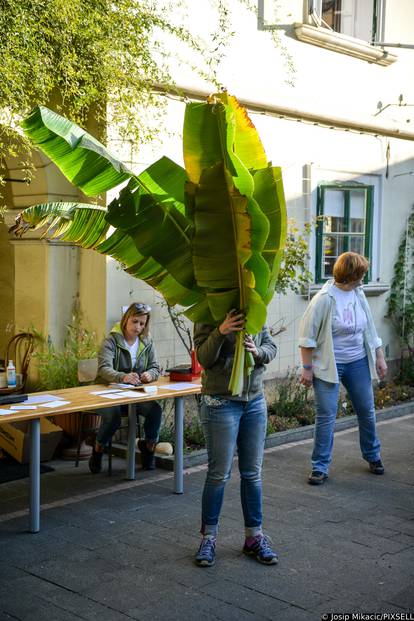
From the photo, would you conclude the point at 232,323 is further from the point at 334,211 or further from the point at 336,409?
the point at 334,211

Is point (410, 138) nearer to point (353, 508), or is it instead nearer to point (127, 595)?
point (353, 508)

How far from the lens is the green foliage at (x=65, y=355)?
8891mm

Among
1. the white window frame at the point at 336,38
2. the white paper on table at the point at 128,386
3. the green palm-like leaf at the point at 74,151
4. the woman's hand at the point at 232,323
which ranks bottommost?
the white paper on table at the point at 128,386

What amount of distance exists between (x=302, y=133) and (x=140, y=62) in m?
3.68

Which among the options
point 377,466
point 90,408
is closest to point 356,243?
point 377,466

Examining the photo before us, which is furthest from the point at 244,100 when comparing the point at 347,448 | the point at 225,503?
the point at 225,503

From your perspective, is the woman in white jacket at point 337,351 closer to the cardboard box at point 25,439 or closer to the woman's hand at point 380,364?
the woman's hand at point 380,364

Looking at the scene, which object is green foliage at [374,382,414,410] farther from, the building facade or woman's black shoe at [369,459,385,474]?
woman's black shoe at [369,459,385,474]

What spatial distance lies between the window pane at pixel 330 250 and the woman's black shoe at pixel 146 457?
186 inches

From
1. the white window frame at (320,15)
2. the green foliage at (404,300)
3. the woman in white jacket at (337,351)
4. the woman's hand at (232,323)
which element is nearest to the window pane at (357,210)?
the green foliage at (404,300)

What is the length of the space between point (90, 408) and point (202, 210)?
2.30 meters

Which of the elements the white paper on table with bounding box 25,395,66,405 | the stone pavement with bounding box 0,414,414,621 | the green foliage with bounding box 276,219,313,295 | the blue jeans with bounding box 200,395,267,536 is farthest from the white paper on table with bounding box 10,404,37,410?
the green foliage with bounding box 276,219,313,295

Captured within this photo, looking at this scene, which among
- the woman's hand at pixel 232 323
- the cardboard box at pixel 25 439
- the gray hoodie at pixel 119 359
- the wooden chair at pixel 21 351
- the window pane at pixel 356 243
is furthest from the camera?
the window pane at pixel 356 243

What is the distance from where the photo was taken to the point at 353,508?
7219mm
